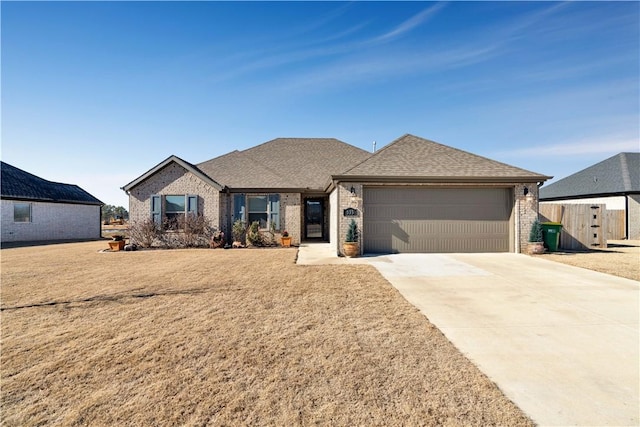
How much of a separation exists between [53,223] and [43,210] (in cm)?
106

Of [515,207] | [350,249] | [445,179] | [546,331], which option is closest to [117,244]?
[350,249]

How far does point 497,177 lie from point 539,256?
343cm

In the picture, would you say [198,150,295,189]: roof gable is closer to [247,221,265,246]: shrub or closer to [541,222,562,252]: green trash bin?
[247,221,265,246]: shrub

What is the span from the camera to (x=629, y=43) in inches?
389

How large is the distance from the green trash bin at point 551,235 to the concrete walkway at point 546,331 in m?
4.12

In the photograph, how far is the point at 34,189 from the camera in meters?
19.0

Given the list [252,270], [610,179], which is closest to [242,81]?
[252,270]

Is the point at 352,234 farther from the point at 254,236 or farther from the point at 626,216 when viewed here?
the point at 626,216

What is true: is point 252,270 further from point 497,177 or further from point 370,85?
point 370,85

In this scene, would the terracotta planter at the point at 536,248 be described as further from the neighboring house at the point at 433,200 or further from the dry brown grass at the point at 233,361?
the dry brown grass at the point at 233,361

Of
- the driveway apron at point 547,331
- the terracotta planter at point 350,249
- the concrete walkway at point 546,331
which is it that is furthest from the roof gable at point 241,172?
the driveway apron at point 547,331

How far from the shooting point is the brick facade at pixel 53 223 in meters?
17.4

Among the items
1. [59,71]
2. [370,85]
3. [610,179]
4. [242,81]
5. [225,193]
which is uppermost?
[370,85]

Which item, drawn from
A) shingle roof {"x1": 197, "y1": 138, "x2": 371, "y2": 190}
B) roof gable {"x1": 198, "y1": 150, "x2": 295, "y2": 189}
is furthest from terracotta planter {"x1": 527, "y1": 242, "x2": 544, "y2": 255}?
roof gable {"x1": 198, "y1": 150, "x2": 295, "y2": 189}
